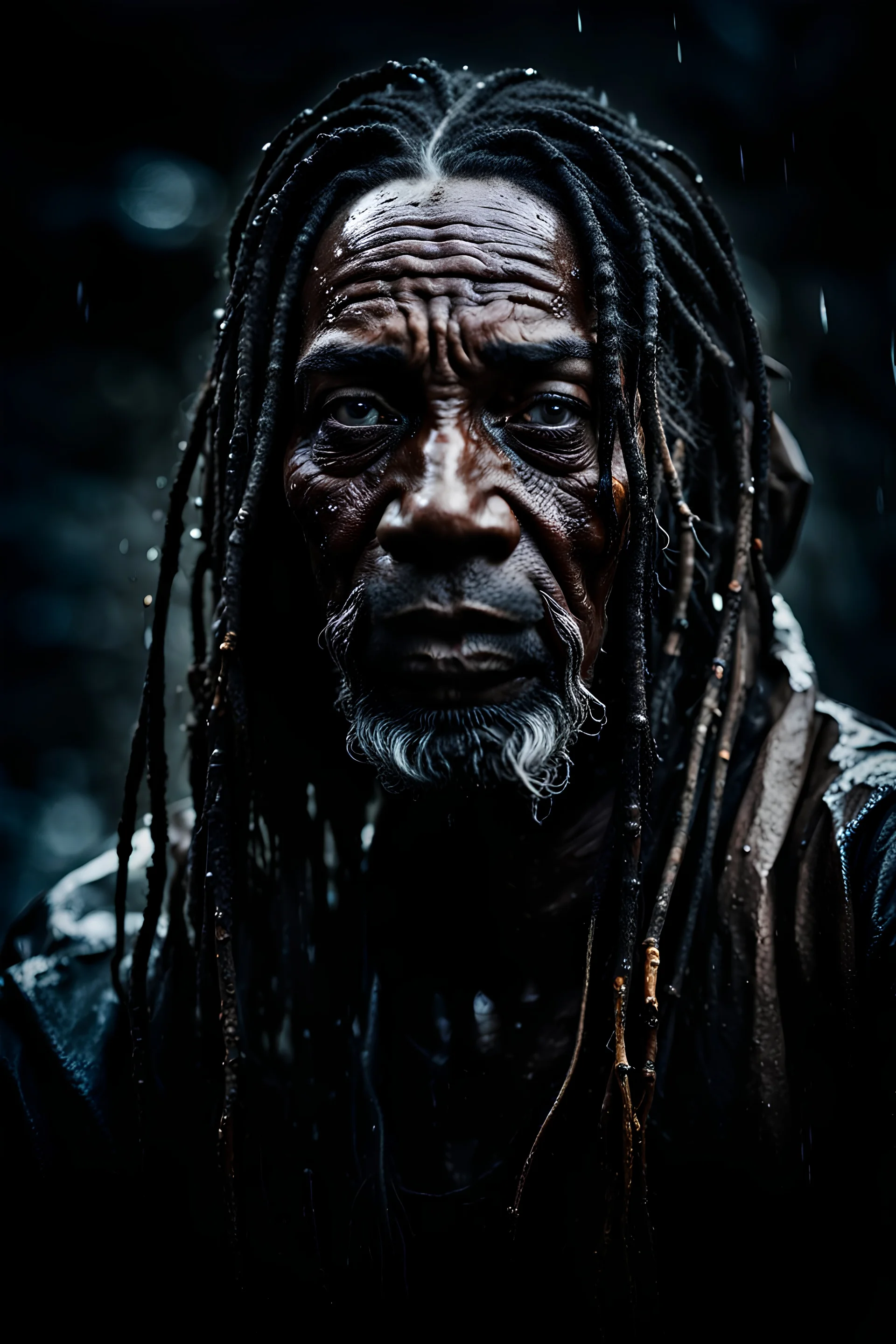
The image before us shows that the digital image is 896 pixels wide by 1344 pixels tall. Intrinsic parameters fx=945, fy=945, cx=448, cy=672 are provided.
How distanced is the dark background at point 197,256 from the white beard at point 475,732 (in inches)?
66.6

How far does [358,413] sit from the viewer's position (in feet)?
5.15

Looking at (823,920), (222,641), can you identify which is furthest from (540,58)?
(823,920)

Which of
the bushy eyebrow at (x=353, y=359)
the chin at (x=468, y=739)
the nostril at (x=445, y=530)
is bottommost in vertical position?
the chin at (x=468, y=739)

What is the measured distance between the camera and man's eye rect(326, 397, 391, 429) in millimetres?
1557

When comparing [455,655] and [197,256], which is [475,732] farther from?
[197,256]

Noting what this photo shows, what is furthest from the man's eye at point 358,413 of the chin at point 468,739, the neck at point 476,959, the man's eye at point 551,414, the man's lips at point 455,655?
the neck at point 476,959

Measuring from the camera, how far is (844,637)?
13.1 feet

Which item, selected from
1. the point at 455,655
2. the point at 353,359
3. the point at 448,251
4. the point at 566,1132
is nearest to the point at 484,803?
the point at 455,655

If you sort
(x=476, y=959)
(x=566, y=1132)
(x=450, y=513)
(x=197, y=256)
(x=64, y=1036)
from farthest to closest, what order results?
(x=197, y=256) < (x=64, y=1036) < (x=476, y=959) < (x=566, y=1132) < (x=450, y=513)

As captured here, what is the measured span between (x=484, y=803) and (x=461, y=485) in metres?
0.62

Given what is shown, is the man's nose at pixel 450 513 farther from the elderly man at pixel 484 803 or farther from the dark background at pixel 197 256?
the dark background at pixel 197 256

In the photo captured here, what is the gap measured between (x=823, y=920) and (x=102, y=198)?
3846mm

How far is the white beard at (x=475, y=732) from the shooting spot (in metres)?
1.49

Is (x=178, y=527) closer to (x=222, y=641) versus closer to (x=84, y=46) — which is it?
(x=222, y=641)
